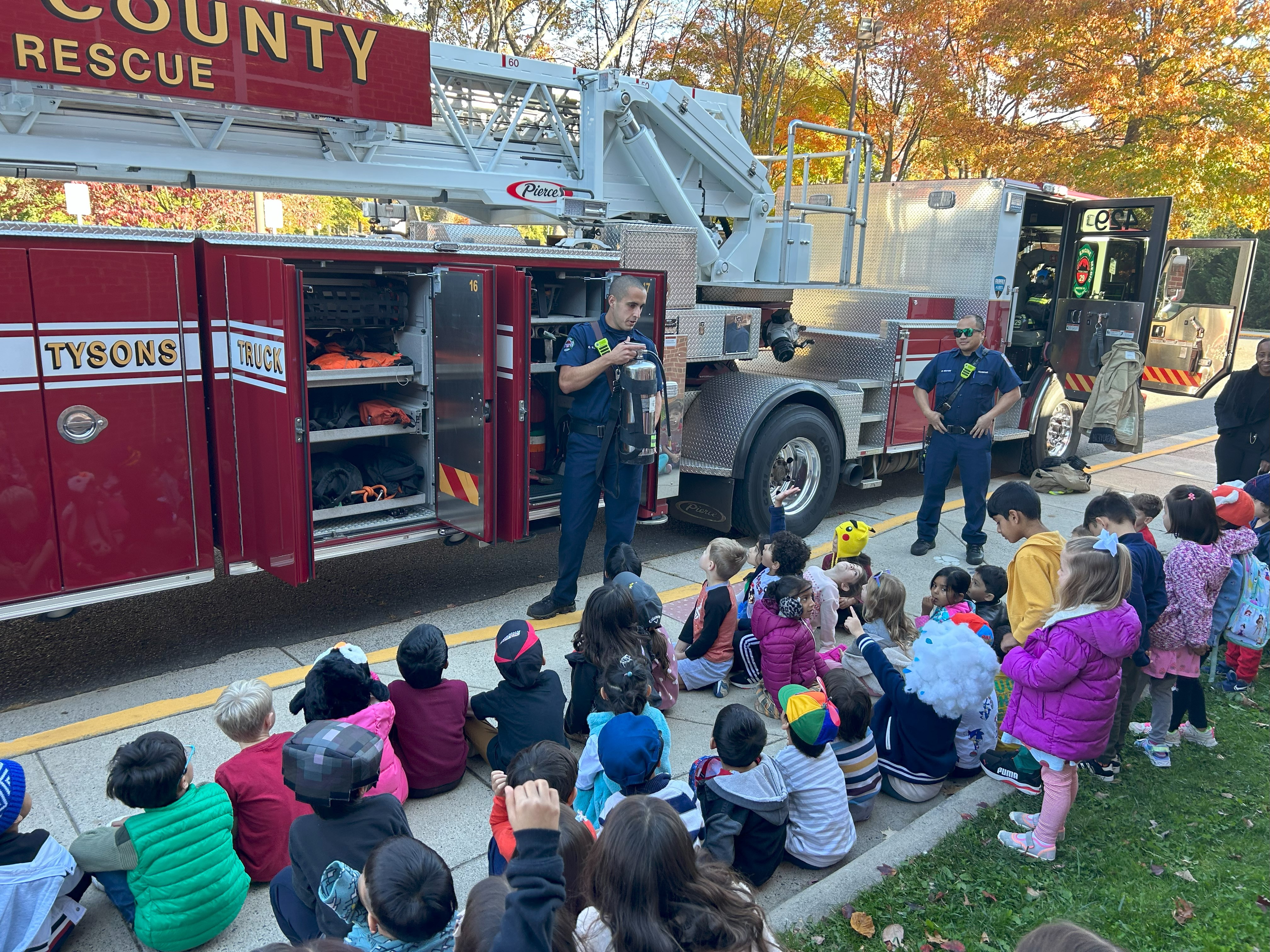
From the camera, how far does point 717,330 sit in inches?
286

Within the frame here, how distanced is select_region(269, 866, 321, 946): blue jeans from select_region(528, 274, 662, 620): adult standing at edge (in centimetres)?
313

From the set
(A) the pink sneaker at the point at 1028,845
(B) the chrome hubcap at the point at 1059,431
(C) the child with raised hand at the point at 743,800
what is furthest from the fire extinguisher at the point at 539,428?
(B) the chrome hubcap at the point at 1059,431

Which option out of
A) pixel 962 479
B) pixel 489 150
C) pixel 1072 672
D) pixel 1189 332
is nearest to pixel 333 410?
pixel 489 150

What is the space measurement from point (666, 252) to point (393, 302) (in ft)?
6.32

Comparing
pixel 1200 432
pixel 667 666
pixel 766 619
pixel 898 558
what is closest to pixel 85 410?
pixel 667 666

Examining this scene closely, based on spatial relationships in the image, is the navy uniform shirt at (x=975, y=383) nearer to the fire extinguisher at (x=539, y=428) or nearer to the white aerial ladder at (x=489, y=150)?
the white aerial ladder at (x=489, y=150)

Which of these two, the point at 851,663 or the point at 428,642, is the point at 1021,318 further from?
the point at 428,642

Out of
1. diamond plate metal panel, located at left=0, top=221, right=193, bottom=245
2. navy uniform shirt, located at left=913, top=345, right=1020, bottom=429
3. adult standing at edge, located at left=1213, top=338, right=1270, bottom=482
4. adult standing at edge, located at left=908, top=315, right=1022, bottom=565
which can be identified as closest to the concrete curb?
adult standing at edge, located at left=908, top=315, right=1022, bottom=565

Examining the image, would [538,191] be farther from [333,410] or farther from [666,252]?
[333,410]

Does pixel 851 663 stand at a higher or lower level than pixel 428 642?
lower

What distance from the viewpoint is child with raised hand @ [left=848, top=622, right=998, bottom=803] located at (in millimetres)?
3598

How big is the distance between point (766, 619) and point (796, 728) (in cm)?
116

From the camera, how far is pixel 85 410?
14.2 ft

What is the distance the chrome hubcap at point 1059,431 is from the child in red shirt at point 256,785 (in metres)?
8.78
